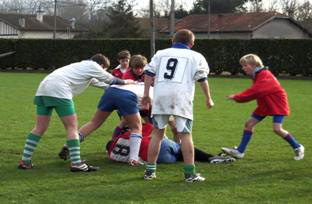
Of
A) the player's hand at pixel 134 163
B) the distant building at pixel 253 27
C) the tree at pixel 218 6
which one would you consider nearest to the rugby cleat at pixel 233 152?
the player's hand at pixel 134 163

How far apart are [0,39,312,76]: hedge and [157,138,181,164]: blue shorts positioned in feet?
89.9

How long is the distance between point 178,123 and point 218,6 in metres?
73.1

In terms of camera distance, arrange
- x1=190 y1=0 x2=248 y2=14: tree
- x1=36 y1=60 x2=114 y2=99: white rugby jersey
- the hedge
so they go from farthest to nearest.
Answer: x1=190 y1=0 x2=248 y2=14: tree < the hedge < x1=36 y1=60 x2=114 y2=99: white rugby jersey

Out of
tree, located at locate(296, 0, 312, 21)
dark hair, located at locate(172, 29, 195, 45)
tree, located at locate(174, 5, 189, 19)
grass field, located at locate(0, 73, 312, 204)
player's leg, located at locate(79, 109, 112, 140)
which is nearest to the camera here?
grass field, located at locate(0, 73, 312, 204)

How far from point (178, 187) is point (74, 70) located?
84.6 inches

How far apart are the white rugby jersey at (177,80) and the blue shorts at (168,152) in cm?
134

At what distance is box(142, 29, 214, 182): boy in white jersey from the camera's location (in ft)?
22.2

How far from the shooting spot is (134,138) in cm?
793

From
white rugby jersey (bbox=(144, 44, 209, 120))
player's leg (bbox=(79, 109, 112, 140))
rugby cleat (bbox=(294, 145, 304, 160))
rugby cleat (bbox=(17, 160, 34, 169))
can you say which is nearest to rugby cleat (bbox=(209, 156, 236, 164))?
rugby cleat (bbox=(294, 145, 304, 160))

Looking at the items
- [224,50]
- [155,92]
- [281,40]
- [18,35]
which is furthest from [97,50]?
[18,35]

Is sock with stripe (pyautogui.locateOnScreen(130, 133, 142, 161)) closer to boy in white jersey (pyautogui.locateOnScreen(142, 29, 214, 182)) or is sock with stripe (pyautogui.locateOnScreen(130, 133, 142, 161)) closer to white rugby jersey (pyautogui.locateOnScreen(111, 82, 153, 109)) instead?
white rugby jersey (pyautogui.locateOnScreen(111, 82, 153, 109))

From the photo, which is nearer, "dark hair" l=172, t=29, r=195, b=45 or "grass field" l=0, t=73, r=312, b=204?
"grass field" l=0, t=73, r=312, b=204

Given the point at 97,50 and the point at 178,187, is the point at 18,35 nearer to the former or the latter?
the point at 97,50

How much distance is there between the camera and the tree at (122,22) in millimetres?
65375
